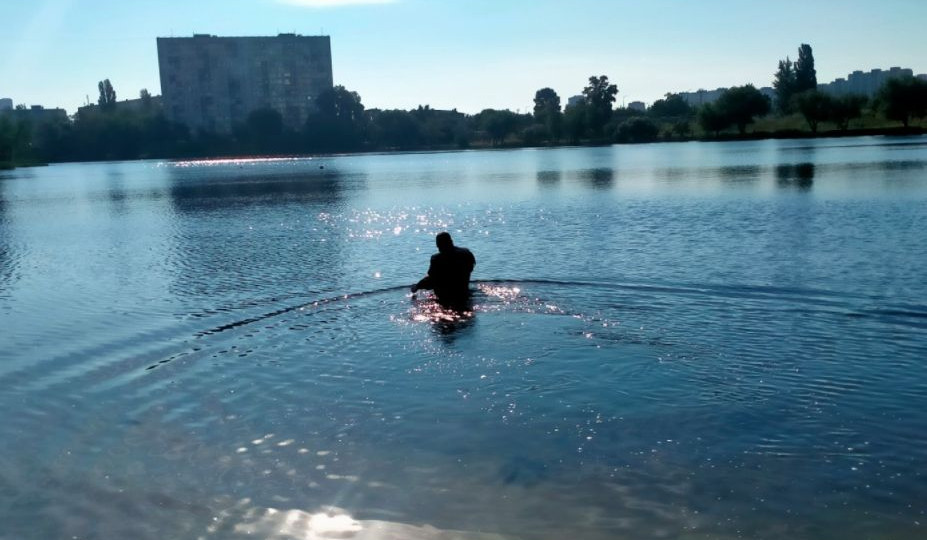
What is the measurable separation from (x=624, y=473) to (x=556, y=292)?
11661mm

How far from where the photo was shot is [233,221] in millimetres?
48938

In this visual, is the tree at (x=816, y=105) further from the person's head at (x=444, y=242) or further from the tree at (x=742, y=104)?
the person's head at (x=444, y=242)

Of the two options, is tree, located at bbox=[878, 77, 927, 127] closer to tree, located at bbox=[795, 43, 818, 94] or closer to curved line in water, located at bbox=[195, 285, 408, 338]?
tree, located at bbox=[795, 43, 818, 94]

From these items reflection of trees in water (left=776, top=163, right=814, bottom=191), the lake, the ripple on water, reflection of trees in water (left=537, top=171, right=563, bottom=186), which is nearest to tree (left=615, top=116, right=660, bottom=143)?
reflection of trees in water (left=537, top=171, right=563, bottom=186)

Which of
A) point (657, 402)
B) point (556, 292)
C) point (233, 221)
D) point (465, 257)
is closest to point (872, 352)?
point (657, 402)

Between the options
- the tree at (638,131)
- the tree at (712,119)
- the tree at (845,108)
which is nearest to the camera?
the tree at (845,108)

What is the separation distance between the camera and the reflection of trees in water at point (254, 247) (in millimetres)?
25250

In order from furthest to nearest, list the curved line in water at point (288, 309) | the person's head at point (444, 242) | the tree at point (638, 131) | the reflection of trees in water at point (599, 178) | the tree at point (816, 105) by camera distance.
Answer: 1. the tree at point (638, 131)
2. the tree at point (816, 105)
3. the reflection of trees in water at point (599, 178)
4. the person's head at point (444, 242)
5. the curved line in water at point (288, 309)

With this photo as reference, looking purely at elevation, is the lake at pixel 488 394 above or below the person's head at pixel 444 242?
below

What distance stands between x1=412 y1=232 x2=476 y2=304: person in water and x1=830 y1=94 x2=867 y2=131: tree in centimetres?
14170

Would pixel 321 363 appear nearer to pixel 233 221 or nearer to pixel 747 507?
pixel 747 507

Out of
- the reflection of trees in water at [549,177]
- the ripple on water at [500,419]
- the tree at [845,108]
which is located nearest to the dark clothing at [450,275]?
the ripple on water at [500,419]

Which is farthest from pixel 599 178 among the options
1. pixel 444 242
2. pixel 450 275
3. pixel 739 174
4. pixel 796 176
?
pixel 444 242

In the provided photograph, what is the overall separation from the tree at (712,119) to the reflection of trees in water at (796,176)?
Result: 8871cm
